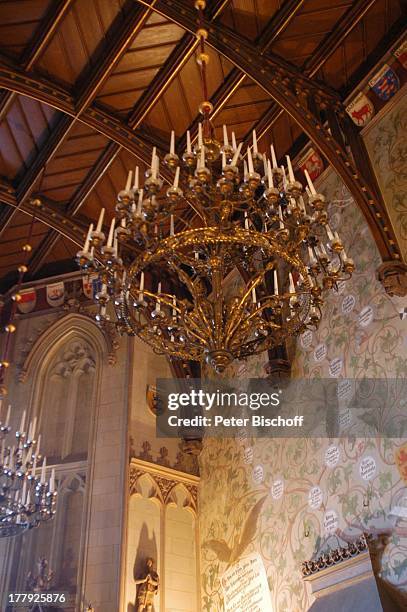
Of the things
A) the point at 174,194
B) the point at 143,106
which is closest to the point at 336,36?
the point at 143,106

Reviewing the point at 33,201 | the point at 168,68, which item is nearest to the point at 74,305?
the point at 33,201

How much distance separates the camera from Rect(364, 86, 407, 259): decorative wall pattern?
7117 millimetres

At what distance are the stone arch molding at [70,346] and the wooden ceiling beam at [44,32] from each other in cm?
451

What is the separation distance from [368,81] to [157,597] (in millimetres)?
7237

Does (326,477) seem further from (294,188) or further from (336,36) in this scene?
(336,36)

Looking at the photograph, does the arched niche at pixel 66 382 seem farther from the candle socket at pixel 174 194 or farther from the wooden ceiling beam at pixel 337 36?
the candle socket at pixel 174 194

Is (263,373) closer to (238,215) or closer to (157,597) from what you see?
(238,215)

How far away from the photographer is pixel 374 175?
7613 millimetres

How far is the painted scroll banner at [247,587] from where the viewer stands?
7.65 m

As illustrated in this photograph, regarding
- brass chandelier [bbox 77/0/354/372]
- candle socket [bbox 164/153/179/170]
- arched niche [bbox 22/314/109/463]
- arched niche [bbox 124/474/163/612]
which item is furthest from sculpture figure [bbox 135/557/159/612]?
candle socket [bbox 164/153/179/170]

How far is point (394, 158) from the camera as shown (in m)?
7.43

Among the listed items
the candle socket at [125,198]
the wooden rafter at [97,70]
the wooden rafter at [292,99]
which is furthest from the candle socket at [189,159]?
the wooden rafter at [97,70]

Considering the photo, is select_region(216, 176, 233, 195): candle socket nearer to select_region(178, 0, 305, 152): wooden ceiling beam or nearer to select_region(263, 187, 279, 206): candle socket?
select_region(263, 187, 279, 206): candle socket

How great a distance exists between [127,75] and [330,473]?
5486 millimetres
